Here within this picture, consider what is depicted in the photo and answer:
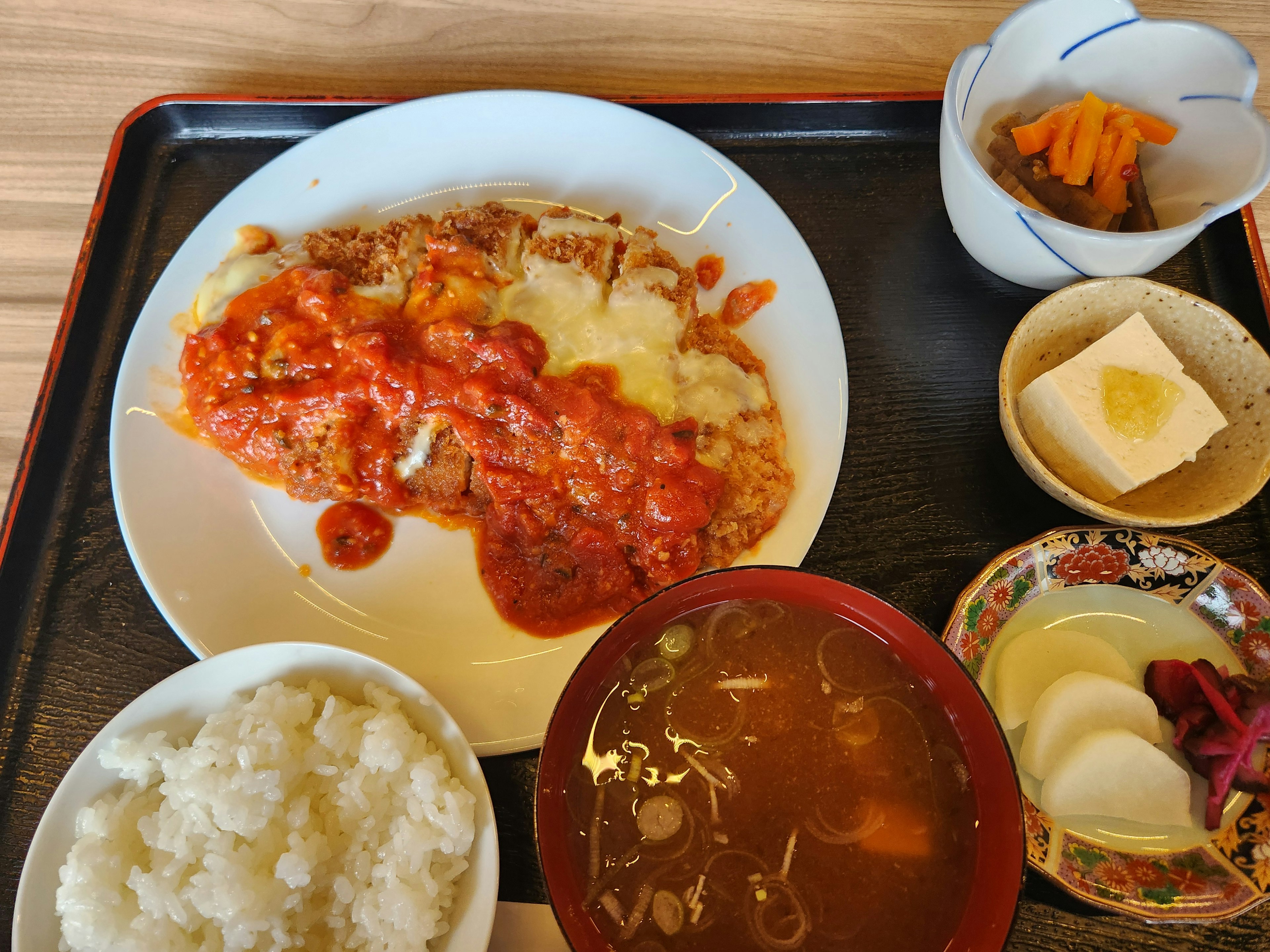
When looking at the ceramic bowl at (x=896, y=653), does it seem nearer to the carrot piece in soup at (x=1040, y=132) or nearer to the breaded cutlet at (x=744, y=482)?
the breaded cutlet at (x=744, y=482)

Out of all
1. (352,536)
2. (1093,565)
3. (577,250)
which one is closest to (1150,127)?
(1093,565)

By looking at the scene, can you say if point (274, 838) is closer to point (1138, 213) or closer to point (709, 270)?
point (709, 270)

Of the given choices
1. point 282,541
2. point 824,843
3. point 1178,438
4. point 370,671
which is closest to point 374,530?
point 282,541

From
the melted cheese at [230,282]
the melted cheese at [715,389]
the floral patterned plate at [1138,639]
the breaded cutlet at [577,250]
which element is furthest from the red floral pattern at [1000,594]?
the melted cheese at [230,282]

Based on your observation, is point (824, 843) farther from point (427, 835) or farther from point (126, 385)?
point (126, 385)

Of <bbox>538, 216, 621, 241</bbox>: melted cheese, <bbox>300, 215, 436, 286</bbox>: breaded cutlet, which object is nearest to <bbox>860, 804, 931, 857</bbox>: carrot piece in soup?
<bbox>538, 216, 621, 241</bbox>: melted cheese

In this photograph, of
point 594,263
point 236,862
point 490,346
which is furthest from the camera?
point 594,263
